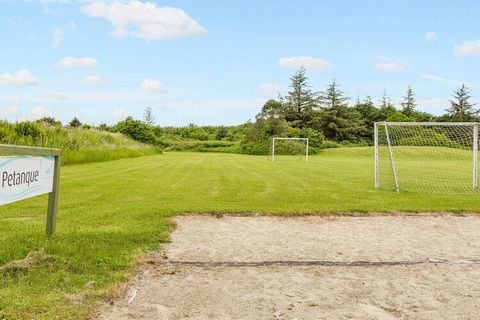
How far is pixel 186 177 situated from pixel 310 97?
175ft

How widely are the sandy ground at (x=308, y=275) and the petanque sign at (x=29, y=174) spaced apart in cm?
138

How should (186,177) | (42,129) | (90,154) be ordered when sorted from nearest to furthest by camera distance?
1. (186,177)
2. (42,129)
3. (90,154)

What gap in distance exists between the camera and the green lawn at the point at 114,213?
3.79 metres

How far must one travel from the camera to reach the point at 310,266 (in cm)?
485

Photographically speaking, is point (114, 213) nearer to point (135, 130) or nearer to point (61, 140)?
→ point (61, 140)

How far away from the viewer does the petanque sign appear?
4117 millimetres

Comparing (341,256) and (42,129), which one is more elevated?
(42,129)

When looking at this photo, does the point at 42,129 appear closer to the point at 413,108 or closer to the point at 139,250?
the point at 139,250

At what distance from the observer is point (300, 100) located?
6606 centimetres

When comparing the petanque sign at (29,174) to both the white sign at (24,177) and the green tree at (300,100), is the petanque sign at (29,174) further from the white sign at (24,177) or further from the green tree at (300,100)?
the green tree at (300,100)

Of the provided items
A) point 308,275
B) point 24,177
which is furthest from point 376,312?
point 24,177

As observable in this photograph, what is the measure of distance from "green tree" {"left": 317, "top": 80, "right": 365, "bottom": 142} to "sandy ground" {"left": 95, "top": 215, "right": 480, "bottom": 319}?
55.7m

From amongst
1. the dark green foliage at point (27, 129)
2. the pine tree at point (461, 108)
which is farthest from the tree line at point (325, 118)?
the dark green foliage at point (27, 129)

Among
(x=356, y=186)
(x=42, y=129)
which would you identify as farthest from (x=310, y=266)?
(x=42, y=129)
